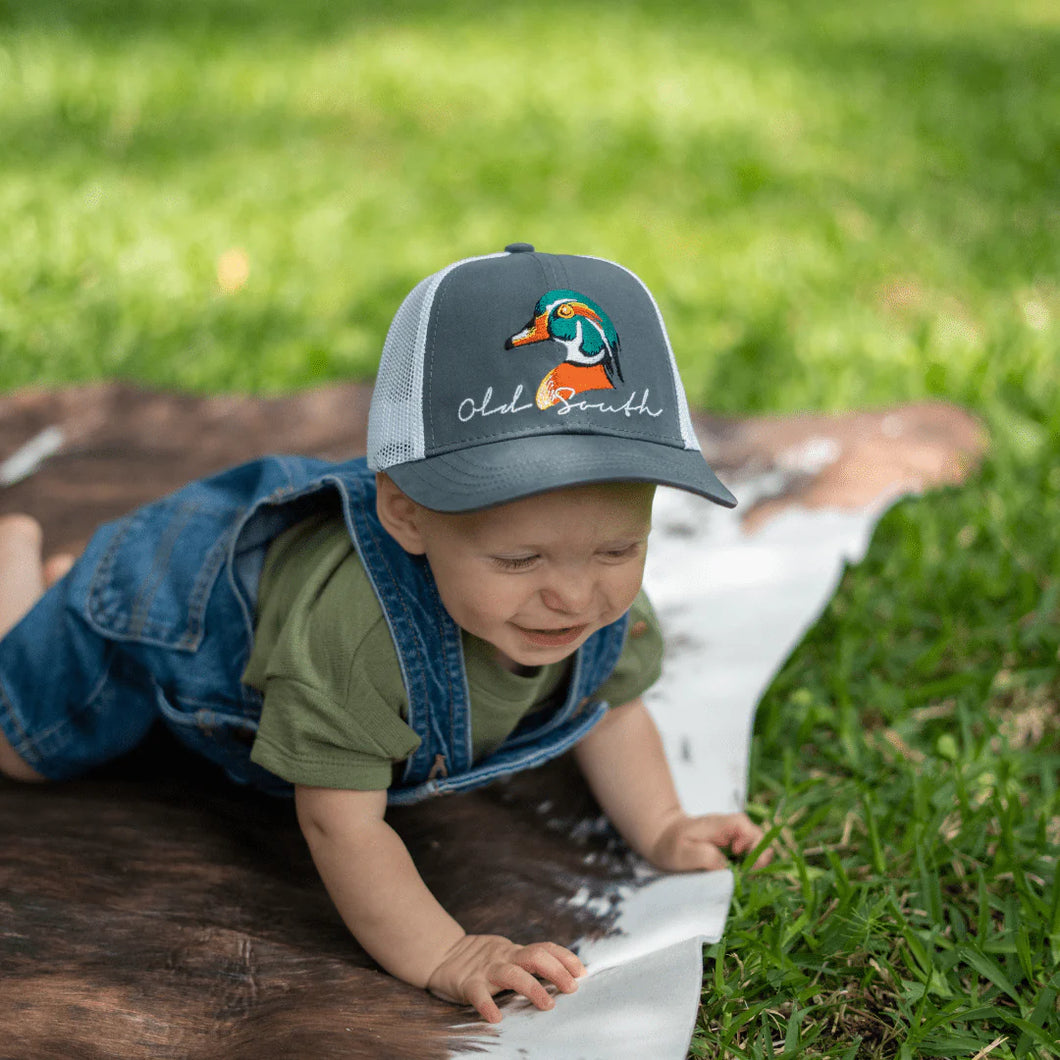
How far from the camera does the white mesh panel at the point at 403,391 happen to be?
4.78 feet

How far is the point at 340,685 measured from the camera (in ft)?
5.18

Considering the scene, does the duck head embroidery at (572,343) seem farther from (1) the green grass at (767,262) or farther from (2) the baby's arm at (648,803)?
(1) the green grass at (767,262)

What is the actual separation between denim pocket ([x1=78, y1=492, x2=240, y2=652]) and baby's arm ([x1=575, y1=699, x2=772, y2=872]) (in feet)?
2.02

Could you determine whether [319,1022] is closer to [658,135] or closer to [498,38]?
[658,135]

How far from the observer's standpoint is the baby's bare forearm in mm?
1562

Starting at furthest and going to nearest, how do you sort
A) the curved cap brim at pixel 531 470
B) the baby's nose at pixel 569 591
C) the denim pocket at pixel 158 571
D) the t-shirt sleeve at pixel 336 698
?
the denim pocket at pixel 158 571
the t-shirt sleeve at pixel 336 698
the baby's nose at pixel 569 591
the curved cap brim at pixel 531 470

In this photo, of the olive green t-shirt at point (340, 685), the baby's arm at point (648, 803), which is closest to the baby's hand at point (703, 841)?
the baby's arm at point (648, 803)

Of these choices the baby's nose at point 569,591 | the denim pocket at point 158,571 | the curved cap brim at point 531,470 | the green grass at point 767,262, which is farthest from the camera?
the denim pocket at point 158,571

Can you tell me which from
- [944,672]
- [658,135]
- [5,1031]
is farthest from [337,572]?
[658,135]

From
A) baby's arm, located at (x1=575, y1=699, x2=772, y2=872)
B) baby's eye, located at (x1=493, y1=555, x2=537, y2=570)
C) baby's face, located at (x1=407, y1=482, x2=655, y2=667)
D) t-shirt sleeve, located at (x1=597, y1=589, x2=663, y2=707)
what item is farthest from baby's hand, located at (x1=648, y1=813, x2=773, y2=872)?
baby's eye, located at (x1=493, y1=555, x2=537, y2=570)

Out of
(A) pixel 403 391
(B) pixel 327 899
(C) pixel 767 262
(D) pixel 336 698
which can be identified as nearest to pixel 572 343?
(A) pixel 403 391

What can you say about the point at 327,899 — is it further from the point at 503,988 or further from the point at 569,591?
the point at 569,591

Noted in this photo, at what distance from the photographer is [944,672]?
2350 mm

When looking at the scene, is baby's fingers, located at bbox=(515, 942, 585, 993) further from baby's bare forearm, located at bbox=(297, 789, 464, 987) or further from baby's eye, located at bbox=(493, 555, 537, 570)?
baby's eye, located at bbox=(493, 555, 537, 570)
